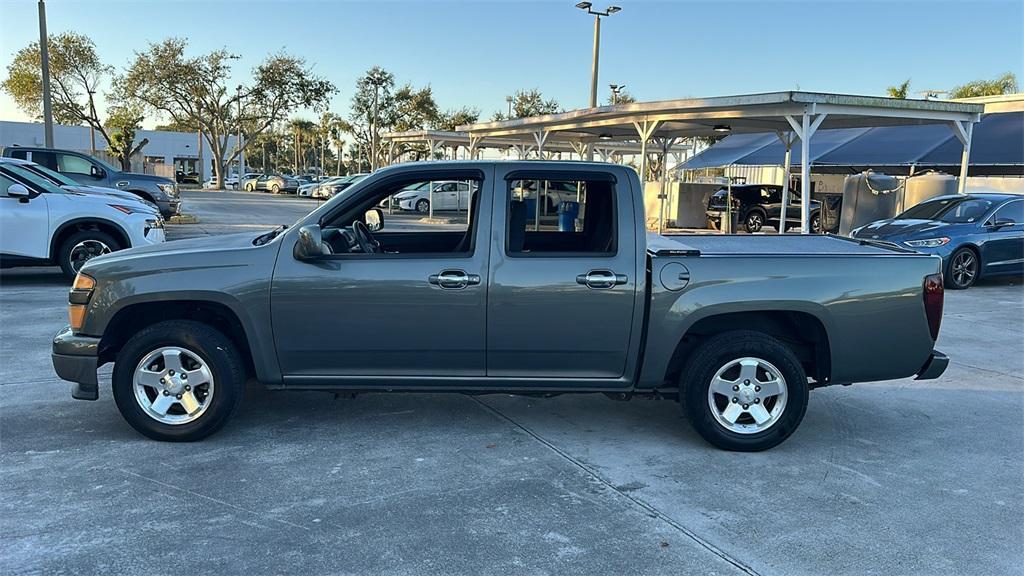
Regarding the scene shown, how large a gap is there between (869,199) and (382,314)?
59.3ft

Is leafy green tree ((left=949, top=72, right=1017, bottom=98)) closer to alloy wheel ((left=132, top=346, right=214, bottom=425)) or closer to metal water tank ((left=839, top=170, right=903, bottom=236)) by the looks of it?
metal water tank ((left=839, top=170, right=903, bottom=236))

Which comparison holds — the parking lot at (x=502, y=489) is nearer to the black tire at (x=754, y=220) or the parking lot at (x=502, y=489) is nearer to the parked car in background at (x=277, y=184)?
the black tire at (x=754, y=220)

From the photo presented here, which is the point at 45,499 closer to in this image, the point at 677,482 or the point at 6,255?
the point at 677,482

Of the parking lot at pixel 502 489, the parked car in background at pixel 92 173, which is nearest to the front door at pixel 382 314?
the parking lot at pixel 502 489

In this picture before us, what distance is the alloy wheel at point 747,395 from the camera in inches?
179

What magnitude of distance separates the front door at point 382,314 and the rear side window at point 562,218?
0.25 metres

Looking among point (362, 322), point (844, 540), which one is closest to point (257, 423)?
point (362, 322)

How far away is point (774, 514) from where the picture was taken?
3.79m

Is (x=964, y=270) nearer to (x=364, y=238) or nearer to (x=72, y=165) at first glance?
(x=364, y=238)

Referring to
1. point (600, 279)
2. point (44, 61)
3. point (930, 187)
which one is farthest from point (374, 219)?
point (44, 61)

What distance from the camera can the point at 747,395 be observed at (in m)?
4.58

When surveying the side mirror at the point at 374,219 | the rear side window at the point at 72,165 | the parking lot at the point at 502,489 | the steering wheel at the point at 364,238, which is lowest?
the parking lot at the point at 502,489

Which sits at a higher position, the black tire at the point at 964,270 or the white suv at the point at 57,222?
the white suv at the point at 57,222

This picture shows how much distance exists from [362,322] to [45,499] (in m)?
1.85
